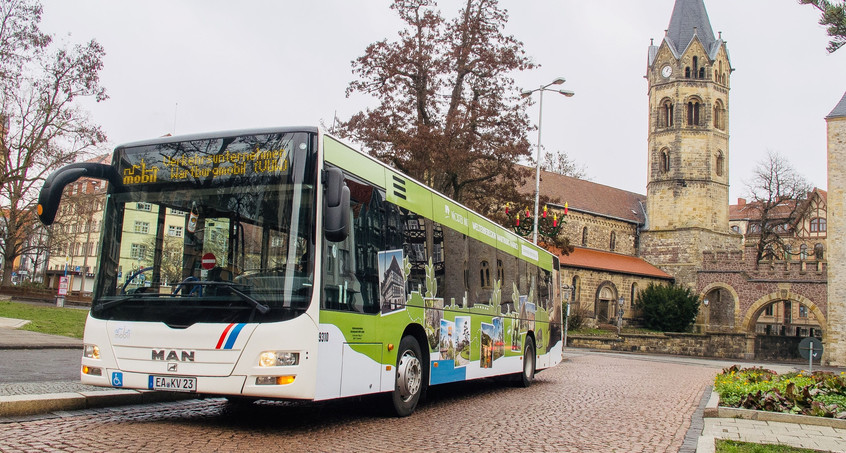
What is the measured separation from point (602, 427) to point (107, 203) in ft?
20.2

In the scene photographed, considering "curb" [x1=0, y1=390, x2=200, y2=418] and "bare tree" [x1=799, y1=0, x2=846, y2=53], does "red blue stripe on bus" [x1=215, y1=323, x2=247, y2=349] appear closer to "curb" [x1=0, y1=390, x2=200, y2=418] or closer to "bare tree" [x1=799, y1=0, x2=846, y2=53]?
"curb" [x1=0, y1=390, x2=200, y2=418]

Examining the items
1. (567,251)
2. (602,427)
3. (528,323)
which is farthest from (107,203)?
(567,251)

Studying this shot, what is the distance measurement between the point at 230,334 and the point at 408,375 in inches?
111

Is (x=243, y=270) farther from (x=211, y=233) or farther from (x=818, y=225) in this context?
(x=818, y=225)

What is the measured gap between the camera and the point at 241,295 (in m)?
7.04

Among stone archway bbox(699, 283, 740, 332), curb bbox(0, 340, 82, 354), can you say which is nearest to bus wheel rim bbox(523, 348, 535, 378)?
curb bbox(0, 340, 82, 354)

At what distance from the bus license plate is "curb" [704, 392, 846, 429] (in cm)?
677

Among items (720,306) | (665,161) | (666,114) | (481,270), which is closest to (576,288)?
(720,306)

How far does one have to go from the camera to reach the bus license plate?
7.07 m

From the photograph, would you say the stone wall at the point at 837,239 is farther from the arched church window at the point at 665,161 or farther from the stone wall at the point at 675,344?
the arched church window at the point at 665,161

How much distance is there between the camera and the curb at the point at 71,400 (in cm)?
741

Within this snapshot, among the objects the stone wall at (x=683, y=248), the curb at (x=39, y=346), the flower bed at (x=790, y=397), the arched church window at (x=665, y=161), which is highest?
the arched church window at (x=665, y=161)

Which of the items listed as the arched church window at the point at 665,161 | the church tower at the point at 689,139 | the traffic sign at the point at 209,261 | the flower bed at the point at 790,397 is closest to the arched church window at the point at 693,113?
the church tower at the point at 689,139

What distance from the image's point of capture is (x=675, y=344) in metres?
47.8
